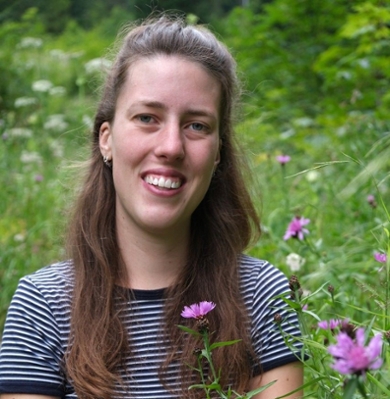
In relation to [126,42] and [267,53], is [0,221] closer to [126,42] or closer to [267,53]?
[126,42]

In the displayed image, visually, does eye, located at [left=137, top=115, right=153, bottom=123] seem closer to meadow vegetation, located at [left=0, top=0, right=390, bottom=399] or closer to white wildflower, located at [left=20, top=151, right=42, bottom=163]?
meadow vegetation, located at [left=0, top=0, right=390, bottom=399]

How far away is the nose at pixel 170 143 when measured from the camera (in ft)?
5.11

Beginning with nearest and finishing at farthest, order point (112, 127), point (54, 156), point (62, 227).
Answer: point (112, 127) < point (62, 227) < point (54, 156)

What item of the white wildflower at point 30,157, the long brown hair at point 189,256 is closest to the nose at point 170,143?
the long brown hair at point 189,256

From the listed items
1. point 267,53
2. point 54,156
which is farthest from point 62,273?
point 267,53

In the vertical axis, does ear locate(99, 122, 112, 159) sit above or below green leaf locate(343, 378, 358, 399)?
below

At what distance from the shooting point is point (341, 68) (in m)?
3.92

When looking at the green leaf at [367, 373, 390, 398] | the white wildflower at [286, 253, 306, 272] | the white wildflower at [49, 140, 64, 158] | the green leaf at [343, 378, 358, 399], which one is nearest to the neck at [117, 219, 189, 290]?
the white wildflower at [286, 253, 306, 272]

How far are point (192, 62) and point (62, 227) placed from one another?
0.68 meters

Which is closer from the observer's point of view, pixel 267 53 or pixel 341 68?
pixel 341 68

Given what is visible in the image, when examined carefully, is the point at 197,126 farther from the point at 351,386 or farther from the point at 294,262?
the point at 351,386

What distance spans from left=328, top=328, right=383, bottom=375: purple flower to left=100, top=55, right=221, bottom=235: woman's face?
35.2 inches

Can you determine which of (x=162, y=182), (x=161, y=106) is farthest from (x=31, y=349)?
(x=161, y=106)

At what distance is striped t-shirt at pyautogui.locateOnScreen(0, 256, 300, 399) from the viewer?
1596 millimetres
